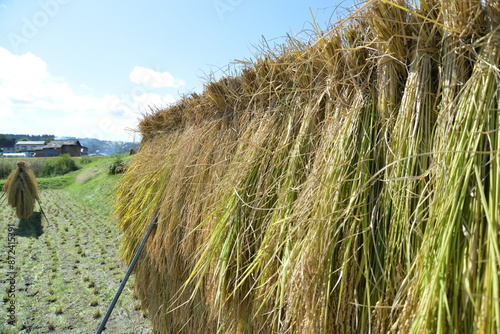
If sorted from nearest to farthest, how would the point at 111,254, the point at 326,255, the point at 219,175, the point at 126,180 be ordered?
the point at 326,255
the point at 219,175
the point at 126,180
the point at 111,254

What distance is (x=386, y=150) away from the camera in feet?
3.56

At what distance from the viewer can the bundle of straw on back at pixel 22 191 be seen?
35.5 feet

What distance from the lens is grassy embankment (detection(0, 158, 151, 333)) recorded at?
15.6 ft

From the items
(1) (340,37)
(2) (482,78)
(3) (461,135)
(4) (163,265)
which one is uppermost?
(1) (340,37)

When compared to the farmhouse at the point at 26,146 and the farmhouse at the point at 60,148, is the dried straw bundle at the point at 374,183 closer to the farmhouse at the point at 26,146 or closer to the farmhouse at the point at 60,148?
the farmhouse at the point at 60,148

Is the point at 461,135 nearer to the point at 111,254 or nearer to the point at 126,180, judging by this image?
the point at 126,180

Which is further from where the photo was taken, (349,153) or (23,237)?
(23,237)

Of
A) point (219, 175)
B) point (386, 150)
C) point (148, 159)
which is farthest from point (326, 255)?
point (148, 159)

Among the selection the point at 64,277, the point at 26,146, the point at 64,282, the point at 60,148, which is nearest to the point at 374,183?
the point at 64,282

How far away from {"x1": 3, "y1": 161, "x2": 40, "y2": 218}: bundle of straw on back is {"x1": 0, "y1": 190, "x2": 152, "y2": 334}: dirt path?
68 centimetres

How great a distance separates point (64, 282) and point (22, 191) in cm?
639

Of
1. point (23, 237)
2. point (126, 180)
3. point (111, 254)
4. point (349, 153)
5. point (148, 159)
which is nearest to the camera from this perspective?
point (349, 153)

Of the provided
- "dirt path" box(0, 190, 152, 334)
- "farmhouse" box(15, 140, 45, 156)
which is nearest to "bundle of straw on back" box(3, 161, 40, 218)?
"dirt path" box(0, 190, 152, 334)

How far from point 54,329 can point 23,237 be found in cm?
702
